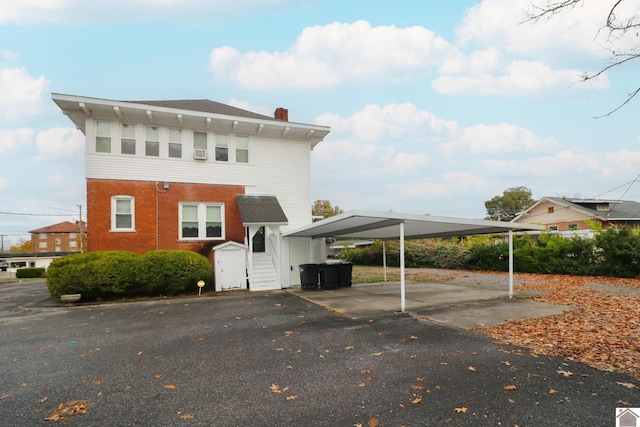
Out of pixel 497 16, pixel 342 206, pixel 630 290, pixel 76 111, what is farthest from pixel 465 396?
pixel 342 206

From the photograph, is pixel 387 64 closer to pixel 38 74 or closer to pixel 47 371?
pixel 47 371

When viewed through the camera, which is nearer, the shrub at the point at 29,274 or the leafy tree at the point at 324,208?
the shrub at the point at 29,274

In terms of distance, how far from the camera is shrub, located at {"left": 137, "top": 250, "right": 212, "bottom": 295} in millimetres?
12266

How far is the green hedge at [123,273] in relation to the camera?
1148 cm

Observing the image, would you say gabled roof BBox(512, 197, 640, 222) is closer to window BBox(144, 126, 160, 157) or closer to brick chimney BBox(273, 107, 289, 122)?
brick chimney BBox(273, 107, 289, 122)

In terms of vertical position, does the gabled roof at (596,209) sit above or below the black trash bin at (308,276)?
above

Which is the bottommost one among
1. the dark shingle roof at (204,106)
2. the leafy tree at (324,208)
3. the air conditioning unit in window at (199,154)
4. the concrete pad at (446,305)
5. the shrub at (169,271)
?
the concrete pad at (446,305)

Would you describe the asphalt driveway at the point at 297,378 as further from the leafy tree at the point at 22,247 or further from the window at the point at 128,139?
the leafy tree at the point at 22,247

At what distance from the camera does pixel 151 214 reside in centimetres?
1416

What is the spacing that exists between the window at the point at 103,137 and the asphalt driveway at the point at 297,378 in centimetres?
846

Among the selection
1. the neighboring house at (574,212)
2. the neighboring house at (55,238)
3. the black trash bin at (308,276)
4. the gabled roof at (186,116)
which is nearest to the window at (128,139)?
the gabled roof at (186,116)

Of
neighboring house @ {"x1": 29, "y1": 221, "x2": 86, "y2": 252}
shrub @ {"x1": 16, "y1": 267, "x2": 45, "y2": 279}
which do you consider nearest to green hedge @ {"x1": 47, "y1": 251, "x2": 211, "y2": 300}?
shrub @ {"x1": 16, "y1": 267, "x2": 45, "y2": 279}

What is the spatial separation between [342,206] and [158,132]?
34.1 metres

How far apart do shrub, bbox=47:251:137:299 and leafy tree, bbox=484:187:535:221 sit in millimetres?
52767
